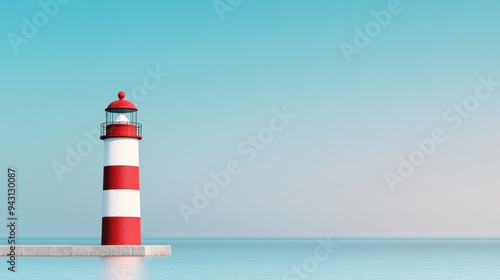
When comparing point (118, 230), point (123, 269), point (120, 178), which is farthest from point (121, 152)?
point (123, 269)

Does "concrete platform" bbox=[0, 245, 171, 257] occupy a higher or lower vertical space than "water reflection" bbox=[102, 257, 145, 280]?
higher

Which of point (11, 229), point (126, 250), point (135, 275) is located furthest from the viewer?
point (126, 250)

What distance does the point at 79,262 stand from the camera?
33.9 meters

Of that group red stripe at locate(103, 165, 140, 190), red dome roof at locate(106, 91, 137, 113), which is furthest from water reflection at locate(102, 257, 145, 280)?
red dome roof at locate(106, 91, 137, 113)

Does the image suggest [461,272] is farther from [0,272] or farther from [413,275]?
[0,272]

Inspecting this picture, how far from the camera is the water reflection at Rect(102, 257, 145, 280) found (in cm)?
2528

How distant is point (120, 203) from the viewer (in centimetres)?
2812

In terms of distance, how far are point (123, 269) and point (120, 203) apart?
2.41 m

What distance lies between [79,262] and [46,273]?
552cm

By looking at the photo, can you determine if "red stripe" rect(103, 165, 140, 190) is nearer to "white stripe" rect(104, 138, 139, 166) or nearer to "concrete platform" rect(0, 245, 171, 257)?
"white stripe" rect(104, 138, 139, 166)

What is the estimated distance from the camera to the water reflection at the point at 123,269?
2528 centimetres

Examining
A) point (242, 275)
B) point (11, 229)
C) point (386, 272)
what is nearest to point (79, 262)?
point (242, 275)

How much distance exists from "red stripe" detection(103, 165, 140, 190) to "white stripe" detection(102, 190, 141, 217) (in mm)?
180

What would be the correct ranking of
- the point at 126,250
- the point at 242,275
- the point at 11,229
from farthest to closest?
the point at 242,275
the point at 126,250
the point at 11,229
